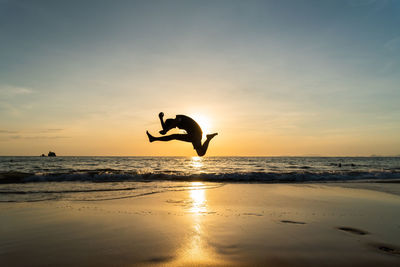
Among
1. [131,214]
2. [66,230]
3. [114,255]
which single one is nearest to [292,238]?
[114,255]

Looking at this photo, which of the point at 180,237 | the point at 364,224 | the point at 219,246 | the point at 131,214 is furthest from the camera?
the point at 131,214

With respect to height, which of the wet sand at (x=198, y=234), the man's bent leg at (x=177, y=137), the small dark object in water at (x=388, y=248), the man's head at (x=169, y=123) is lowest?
the small dark object in water at (x=388, y=248)

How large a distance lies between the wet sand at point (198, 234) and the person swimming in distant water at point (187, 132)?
2069 mm

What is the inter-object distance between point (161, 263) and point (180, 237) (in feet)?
4.47

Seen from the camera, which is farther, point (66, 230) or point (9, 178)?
point (9, 178)

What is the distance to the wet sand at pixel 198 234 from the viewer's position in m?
4.63

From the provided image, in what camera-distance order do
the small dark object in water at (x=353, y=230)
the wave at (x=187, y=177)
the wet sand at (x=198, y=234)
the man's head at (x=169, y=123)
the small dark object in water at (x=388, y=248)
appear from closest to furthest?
the wet sand at (x=198, y=234) → the small dark object in water at (x=388, y=248) → the man's head at (x=169, y=123) → the small dark object in water at (x=353, y=230) → the wave at (x=187, y=177)

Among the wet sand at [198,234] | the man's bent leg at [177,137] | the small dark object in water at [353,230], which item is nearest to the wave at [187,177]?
the wet sand at [198,234]

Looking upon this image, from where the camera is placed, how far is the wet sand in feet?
15.2

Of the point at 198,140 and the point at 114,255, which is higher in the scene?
the point at 198,140

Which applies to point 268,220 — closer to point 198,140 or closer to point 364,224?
point 364,224

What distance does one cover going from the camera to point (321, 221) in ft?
24.0

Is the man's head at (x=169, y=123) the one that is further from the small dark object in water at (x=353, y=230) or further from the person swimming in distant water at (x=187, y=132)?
the small dark object in water at (x=353, y=230)

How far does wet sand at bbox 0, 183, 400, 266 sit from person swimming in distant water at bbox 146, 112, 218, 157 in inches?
81.5
